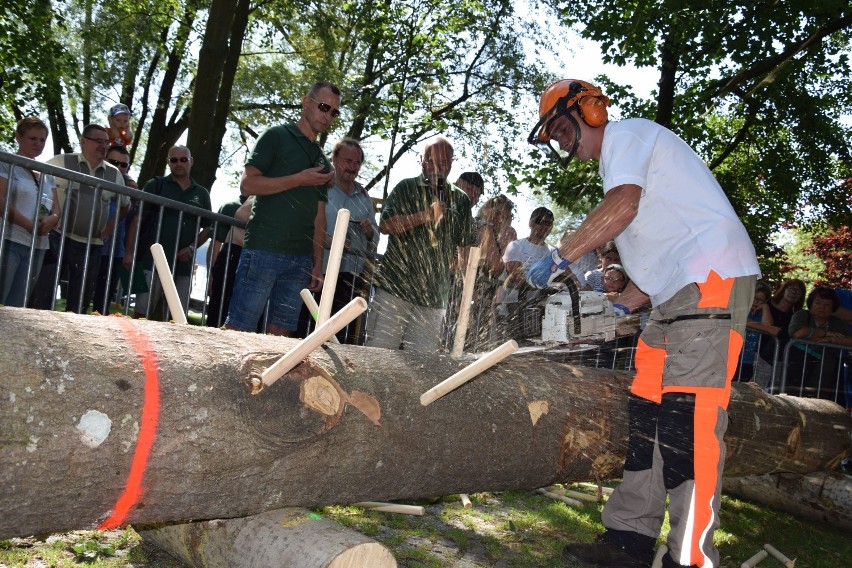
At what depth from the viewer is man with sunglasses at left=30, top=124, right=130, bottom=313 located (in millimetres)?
4508

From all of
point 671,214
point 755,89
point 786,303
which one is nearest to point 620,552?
point 671,214

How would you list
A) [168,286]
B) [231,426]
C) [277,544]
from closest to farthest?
[231,426]
[277,544]
[168,286]

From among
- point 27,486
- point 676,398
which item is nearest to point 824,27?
point 676,398

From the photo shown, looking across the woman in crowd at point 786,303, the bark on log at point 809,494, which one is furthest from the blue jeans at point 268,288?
the woman in crowd at point 786,303

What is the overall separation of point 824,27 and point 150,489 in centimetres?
1135

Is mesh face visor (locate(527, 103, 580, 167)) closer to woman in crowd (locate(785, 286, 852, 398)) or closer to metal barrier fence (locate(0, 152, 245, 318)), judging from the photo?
metal barrier fence (locate(0, 152, 245, 318))

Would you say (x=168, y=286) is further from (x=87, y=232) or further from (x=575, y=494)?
(x=575, y=494)

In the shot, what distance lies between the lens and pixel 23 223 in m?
4.29

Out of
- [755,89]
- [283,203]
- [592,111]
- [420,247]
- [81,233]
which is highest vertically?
[755,89]

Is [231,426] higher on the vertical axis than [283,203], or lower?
lower

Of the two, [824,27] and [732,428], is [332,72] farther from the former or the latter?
[732,428]

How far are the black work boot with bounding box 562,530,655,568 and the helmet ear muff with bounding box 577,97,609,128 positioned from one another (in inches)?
72.7

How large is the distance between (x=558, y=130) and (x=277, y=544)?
2.20 m

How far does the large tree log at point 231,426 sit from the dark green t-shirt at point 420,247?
170 cm
